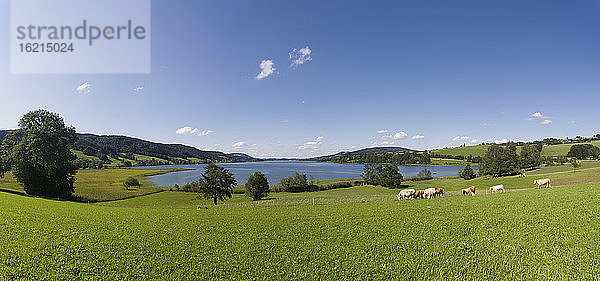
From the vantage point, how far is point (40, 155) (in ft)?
119

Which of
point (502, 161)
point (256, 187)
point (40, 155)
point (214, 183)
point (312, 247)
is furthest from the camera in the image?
point (502, 161)

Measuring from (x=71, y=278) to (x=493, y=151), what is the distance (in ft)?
341

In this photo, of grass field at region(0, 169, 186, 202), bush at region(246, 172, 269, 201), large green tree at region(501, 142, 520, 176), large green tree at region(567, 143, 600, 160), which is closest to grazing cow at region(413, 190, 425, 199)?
bush at region(246, 172, 269, 201)

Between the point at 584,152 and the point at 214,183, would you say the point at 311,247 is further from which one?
the point at 584,152

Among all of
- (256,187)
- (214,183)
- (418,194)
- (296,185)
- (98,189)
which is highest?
(214,183)

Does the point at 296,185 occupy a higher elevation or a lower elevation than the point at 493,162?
lower

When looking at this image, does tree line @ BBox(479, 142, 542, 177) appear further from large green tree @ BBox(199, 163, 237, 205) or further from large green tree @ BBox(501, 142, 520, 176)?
large green tree @ BBox(199, 163, 237, 205)

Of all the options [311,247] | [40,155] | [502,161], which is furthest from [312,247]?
[502,161]

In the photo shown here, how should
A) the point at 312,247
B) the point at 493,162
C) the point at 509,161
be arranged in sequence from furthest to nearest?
the point at 493,162, the point at 509,161, the point at 312,247

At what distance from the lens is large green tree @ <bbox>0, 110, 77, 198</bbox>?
116 ft

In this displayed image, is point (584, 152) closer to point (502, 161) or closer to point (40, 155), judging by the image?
point (502, 161)

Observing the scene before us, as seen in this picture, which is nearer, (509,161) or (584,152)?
(509,161)

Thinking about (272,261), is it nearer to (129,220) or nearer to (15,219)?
(129,220)

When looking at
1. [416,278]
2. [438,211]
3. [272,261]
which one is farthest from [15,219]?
[438,211]
